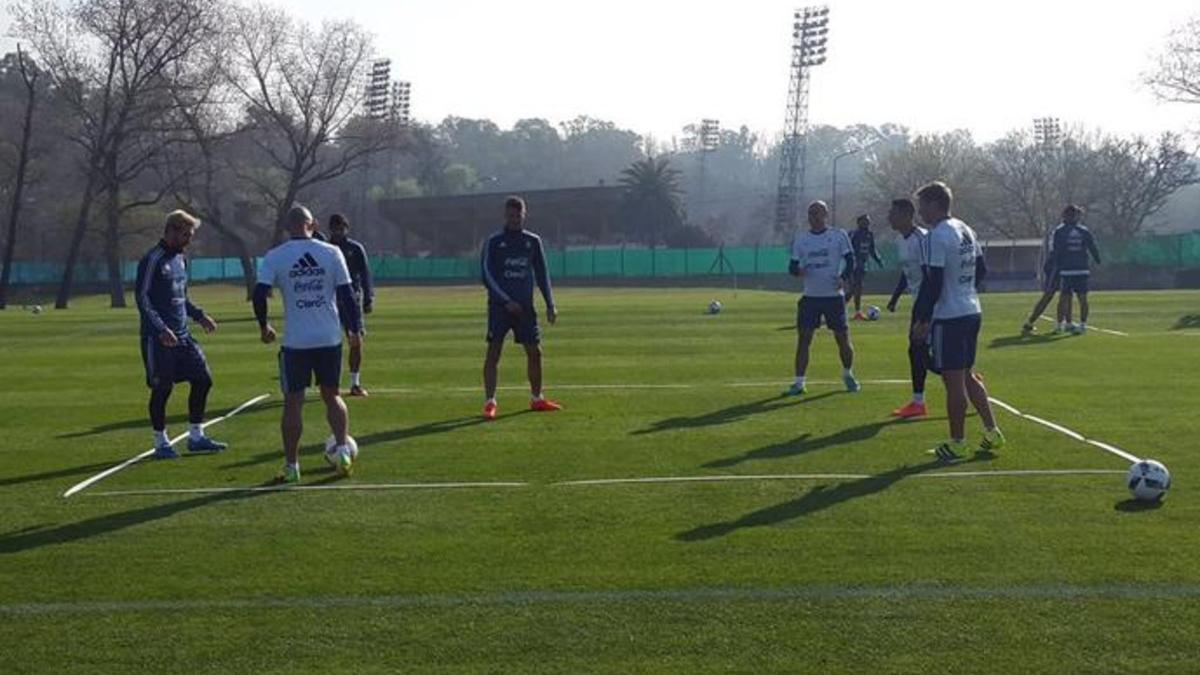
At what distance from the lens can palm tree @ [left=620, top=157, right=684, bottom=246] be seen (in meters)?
104

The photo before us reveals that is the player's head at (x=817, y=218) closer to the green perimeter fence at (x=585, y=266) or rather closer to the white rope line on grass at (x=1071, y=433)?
the white rope line on grass at (x=1071, y=433)

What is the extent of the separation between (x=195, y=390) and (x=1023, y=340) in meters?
15.4

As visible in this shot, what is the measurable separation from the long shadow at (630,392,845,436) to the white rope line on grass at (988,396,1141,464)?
204cm

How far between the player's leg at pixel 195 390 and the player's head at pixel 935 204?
6124mm

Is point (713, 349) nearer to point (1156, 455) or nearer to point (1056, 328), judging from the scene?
point (1056, 328)

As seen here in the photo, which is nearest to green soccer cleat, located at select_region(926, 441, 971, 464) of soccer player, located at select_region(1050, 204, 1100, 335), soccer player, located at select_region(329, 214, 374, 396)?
soccer player, located at select_region(329, 214, 374, 396)

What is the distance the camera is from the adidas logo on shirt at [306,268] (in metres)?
9.66

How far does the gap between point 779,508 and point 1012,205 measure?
311 feet

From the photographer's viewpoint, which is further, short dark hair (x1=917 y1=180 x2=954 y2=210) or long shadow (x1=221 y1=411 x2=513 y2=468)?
long shadow (x1=221 y1=411 x2=513 y2=468)

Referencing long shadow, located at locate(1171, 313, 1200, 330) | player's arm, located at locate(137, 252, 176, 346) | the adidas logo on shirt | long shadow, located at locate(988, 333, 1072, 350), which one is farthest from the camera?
long shadow, located at locate(1171, 313, 1200, 330)

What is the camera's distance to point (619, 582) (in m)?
7.00

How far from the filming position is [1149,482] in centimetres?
859

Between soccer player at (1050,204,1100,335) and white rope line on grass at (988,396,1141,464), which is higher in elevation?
soccer player at (1050,204,1100,335)

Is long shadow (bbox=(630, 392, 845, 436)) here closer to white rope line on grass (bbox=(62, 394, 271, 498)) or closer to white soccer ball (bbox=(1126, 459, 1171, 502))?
white rope line on grass (bbox=(62, 394, 271, 498))
